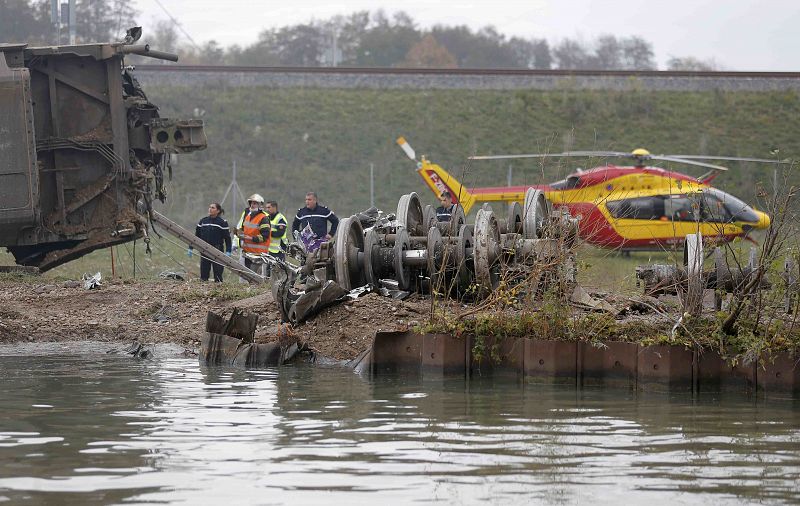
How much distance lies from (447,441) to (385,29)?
258 ft

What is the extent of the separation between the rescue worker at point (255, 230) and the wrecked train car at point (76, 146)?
207 centimetres

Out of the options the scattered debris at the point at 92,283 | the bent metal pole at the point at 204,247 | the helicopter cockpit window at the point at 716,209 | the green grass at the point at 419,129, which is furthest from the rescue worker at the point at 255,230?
the green grass at the point at 419,129

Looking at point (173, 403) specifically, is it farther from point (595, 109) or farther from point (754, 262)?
point (595, 109)

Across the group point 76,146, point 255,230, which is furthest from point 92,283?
point 255,230

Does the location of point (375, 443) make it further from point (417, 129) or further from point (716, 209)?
point (417, 129)

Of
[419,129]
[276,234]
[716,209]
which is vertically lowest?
[276,234]

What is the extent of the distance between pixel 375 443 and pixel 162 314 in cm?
886

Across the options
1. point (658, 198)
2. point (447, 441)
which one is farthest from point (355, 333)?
point (658, 198)

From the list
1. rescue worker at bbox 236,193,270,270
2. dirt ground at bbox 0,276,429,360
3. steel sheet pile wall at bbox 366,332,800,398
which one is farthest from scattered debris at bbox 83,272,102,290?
steel sheet pile wall at bbox 366,332,800,398

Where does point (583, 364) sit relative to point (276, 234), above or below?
below

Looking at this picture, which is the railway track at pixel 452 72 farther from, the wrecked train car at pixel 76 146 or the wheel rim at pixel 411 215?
the wheel rim at pixel 411 215

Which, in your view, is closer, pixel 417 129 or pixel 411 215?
pixel 411 215

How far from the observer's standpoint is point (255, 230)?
71.2 ft

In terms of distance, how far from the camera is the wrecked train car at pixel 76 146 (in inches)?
703
